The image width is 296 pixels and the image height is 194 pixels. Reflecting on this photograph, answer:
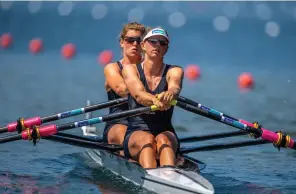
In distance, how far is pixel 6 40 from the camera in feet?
108

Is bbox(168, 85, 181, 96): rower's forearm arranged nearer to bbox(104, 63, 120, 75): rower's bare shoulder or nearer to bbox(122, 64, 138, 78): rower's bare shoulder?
bbox(122, 64, 138, 78): rower's bare shoulder

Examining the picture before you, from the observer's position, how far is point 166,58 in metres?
30.3

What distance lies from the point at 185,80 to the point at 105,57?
19.6 feet

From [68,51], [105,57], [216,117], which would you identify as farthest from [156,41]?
[68,51]

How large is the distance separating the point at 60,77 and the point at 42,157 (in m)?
13.4

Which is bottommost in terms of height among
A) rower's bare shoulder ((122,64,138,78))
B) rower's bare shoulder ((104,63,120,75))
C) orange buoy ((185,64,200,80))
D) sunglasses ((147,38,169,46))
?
rower's bare shoulder ((122,64,138,78))

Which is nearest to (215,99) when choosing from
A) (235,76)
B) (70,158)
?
(235,76)

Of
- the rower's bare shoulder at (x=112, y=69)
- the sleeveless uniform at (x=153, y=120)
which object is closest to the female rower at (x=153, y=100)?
the sleeveless uniform at (x=153, y=120)

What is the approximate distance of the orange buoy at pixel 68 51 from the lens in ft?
105

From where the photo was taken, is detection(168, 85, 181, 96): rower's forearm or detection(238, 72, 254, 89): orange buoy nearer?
detection(168, 85, 181, 96): rower's forearm

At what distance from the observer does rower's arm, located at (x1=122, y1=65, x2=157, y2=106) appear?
30.1 ft

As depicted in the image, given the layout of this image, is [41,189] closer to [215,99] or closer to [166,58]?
[215,99]

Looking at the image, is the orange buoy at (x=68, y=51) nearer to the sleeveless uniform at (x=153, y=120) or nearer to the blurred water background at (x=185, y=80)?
the blurred water background at (x=185, y=80)

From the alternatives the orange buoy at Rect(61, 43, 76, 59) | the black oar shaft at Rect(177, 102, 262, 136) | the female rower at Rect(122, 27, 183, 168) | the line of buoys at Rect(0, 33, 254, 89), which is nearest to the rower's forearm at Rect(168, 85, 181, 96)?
the female rower at Rect(122, 27, 183, 168)
